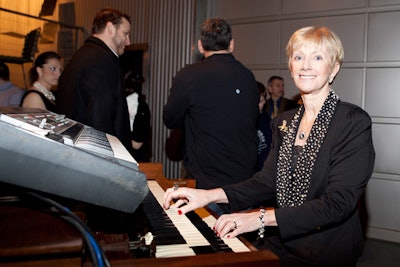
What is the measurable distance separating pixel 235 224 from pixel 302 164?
1.53 ft

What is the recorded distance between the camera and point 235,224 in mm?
1205

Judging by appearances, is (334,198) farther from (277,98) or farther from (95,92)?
(277,98)

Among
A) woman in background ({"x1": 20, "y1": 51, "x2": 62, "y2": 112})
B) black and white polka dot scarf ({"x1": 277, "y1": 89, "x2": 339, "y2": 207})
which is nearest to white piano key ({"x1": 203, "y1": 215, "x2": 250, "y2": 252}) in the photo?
black and white polka dot scarf ({"x1": 277, "y1": 89, "x2": 339, "y2": 207})

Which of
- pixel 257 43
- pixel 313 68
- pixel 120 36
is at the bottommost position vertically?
pixel 313 68

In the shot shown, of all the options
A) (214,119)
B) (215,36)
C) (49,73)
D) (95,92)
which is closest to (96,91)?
(95,92)

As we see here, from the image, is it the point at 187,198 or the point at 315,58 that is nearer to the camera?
the point at 187,198

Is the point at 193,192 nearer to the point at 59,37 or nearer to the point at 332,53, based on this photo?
the point at 332,53

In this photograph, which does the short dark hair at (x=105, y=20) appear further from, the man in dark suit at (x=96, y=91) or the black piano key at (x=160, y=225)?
the black piano key at (x=160, y=225)

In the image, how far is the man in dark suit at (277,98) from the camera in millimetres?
5195

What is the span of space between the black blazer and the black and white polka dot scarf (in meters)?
0.03

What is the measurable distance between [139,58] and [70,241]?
20.4 ft

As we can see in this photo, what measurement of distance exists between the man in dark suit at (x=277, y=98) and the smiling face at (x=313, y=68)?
11.8ft

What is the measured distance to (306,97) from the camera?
1.66 metres

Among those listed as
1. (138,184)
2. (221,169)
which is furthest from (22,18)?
(138,184)
